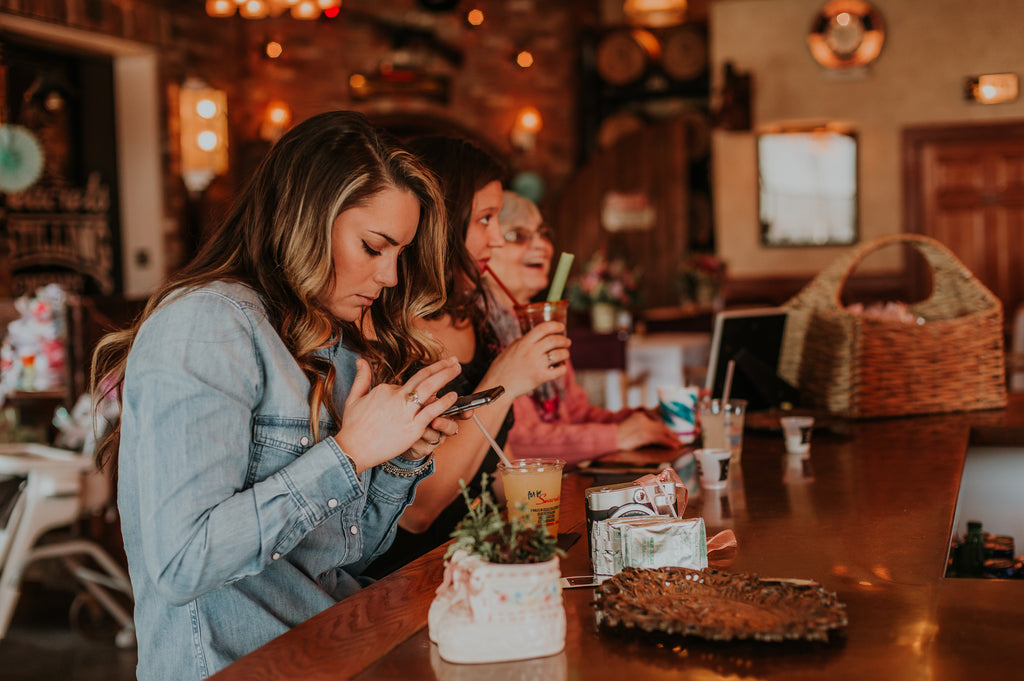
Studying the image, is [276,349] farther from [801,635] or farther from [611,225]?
[611,225]

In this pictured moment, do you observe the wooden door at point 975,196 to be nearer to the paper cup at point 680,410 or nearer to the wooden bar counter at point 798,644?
the paper cup at point 680,410

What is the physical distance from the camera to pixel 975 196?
7.79 m

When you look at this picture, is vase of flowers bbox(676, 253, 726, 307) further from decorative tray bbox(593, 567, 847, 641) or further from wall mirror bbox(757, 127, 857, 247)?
decorative tray bbox(593, 567, 847, 641)

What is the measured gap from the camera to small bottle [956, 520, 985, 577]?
7.14ft

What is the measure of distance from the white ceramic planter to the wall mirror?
741cm

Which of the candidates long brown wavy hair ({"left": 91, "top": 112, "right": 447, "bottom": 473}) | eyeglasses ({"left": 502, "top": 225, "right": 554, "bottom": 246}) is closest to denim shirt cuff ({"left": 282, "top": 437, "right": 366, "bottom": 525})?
long brown wavy hair ({"left": 91, "top": 112, "right": 447, "bottom": 473})

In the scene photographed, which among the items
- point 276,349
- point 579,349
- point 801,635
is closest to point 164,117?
point 579,349

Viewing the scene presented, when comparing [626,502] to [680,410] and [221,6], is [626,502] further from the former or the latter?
[221,6]

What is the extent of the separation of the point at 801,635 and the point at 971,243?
24.8ft

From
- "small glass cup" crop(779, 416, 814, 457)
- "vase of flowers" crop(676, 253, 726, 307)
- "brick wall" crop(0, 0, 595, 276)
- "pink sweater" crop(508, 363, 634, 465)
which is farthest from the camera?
"brick wall" crop(0, 0, 595, 276)

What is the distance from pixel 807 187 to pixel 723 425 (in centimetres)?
626

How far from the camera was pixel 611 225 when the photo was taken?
9180 millimetres

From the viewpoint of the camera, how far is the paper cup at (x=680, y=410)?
97.8 inches

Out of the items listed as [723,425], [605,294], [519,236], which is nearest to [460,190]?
[519,236]
